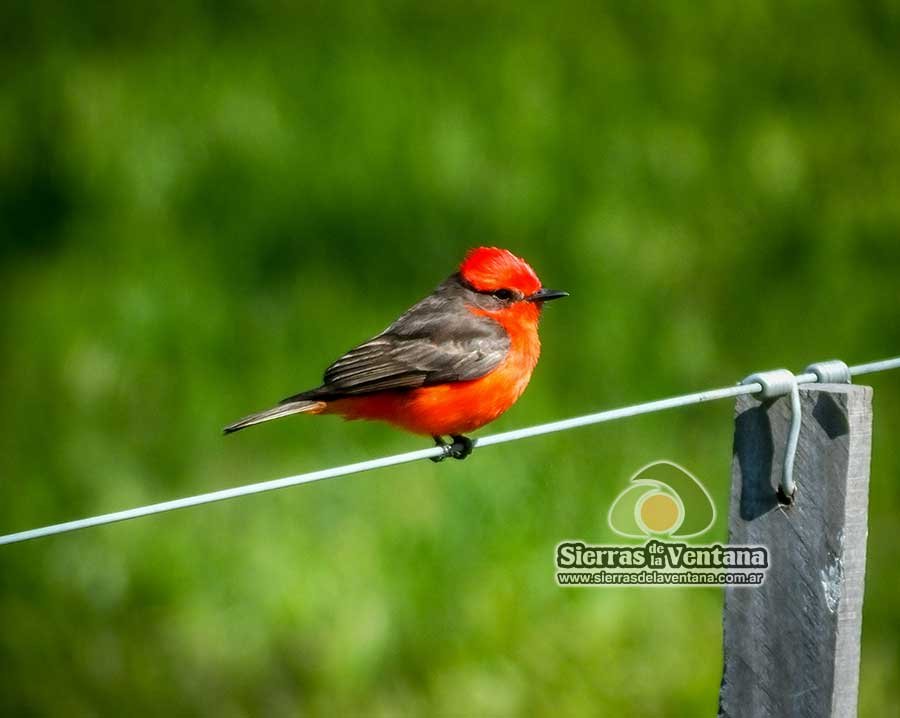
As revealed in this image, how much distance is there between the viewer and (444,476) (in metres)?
6.17

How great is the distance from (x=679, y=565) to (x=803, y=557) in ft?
3.87

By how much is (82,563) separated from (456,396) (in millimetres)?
1942

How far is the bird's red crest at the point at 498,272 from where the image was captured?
5.13 m

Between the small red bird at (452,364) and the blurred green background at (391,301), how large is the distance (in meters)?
1.00

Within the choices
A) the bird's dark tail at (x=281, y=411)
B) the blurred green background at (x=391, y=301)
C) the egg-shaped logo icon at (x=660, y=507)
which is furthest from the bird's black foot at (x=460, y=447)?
the blurred green background at (x=391, y=301)

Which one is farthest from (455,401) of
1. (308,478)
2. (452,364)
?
(308,478)

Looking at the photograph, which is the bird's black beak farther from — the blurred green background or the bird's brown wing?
the blurred green background

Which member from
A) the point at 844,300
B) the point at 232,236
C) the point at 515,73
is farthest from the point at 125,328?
the point at 844,300

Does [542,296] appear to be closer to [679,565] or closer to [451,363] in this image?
[451,363]

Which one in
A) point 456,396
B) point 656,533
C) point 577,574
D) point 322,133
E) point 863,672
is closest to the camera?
point 656,533

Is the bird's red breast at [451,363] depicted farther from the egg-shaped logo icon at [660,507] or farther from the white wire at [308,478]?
the white wire at [308,478]

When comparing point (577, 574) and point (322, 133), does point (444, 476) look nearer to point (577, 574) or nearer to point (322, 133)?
point (577, 574)

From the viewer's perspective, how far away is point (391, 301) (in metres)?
6.91

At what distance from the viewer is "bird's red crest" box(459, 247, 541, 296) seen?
5.13 metres
